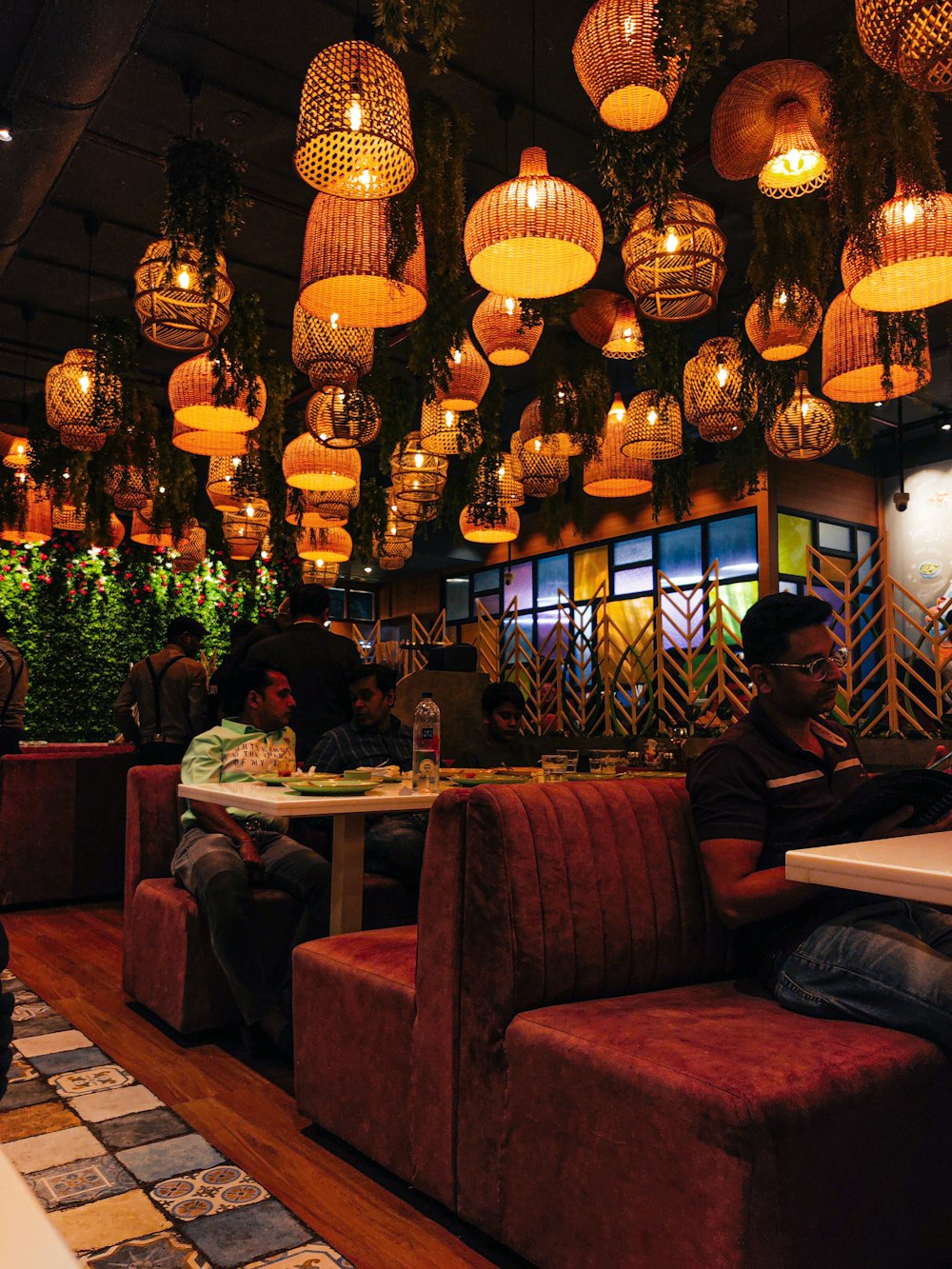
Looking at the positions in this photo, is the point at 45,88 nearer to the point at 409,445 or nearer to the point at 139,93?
the point at 139,93

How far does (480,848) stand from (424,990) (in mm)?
379

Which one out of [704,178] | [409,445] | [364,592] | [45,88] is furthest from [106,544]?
[364,592]

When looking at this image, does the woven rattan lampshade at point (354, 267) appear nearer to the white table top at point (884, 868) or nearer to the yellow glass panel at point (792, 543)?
the white table top at point (884, 868)

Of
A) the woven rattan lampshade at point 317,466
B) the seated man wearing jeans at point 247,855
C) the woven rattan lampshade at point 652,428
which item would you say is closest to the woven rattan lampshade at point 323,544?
the woven rattan lampshade at point 317,466

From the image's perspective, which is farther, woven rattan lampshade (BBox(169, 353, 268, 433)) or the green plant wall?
the green plant wall

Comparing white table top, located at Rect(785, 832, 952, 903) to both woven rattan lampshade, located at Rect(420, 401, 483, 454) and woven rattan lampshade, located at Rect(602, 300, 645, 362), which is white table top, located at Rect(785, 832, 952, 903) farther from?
woven rattan lampshade, located at Rect(420, 401, 483, 454)

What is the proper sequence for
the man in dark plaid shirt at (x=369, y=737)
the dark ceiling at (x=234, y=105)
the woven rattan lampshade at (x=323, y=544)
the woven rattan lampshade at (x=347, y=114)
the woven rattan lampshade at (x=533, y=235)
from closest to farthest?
the woven rattan lampshade at (x=347, y=114), the woven rattan lampshade at (x=533, y=235), the dark ceiling at (x=234, y=105), the man in dark plaid shirt at (x=369, y=737), the woven rattan lampshade at (x=323, y=544)

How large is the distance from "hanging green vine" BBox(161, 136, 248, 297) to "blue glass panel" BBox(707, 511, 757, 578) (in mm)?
7805

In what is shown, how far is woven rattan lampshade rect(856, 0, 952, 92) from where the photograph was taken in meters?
2.11

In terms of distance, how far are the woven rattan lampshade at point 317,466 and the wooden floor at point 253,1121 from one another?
2591 mm

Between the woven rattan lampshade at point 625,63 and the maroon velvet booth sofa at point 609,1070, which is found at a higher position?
the woven rattan lampshade at point 625,63

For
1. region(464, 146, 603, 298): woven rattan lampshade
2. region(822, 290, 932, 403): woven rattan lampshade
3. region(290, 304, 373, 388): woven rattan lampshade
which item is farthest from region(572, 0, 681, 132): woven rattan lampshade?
region(290, 304, 373, 388): woven rattan lampshade

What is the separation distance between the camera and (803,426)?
485 centimetres

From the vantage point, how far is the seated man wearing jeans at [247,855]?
10.5 feet
